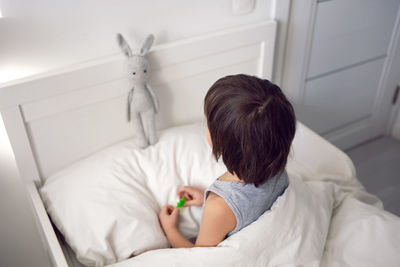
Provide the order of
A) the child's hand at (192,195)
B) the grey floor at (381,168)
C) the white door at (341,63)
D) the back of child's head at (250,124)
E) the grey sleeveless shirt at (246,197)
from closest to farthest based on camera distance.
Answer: the back of child's head at (250,124)
the grey sleeveless shirt at (246,197)
the child's hand at (192,195)
the white door at (341,63)
the grey floor at (381,168)

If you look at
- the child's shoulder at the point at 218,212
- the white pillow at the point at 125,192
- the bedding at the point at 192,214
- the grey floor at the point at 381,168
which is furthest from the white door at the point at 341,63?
the child's shoulder at the point at 218,212

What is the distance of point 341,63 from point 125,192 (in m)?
1.12

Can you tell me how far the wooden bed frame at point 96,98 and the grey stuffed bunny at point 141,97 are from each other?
0.05 metres

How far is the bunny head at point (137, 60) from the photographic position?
108 centimetres

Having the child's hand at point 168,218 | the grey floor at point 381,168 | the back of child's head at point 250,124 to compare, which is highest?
the back of child's head at point 250,124

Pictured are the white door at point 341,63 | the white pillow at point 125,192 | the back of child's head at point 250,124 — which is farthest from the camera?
the white door at point 341,63

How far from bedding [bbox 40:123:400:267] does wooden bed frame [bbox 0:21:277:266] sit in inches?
2.3

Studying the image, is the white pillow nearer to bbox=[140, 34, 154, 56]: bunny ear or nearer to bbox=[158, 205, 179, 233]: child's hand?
bbox=[158, 205, 179, 233]: child's hand

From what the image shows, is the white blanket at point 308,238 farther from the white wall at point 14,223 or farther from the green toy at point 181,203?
the white wall at point 14,223

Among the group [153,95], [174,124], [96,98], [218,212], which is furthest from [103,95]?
[218,212]

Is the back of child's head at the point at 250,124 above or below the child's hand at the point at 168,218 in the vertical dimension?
above

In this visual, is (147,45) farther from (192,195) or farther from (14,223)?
(14,223)

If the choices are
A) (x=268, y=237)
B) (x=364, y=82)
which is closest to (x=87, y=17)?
(x=268, y=237)

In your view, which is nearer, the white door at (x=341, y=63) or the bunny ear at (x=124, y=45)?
the bunny ear at (x=124, y=45)
